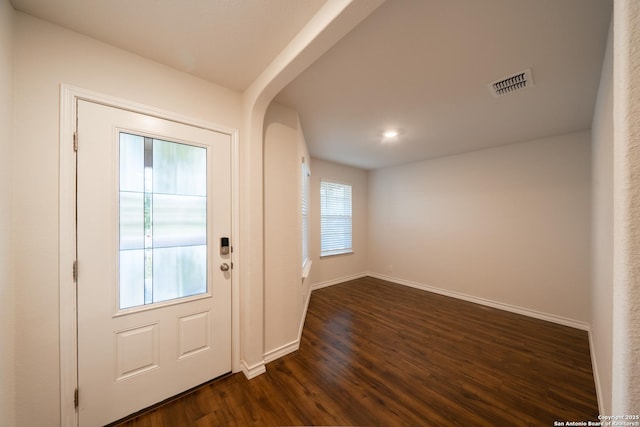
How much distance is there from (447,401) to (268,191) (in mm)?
2278

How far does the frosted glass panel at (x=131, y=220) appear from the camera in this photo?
150 cm

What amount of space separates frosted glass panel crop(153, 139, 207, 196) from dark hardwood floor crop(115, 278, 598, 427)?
5.34 feet

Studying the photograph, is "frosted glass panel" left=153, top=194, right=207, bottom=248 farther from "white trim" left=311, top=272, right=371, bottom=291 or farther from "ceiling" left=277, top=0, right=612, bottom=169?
A: "white trim" left=311, top=272, right=371, bottom=291

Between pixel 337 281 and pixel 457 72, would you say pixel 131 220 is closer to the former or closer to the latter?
pixel 457 72

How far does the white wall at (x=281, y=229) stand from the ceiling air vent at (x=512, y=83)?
186cm

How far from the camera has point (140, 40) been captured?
1426mm

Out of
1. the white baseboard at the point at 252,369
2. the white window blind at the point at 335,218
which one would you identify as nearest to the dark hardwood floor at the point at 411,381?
the white baseboard at the point at 252,369

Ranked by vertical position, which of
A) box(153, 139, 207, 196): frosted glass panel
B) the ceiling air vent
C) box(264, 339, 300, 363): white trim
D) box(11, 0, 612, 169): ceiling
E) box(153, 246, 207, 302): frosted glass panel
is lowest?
box(264, 339, 300, 363): white trim

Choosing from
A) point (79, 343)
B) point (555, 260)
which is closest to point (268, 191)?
point (79, 343)

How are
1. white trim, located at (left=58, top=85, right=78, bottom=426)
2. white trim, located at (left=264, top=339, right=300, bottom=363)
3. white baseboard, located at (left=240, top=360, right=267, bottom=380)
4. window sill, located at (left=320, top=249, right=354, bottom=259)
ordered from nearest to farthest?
white trim, located at (left=58, top=85, right=78, bottom=426) < white baseboard, located at (left=240, top=360, right=267, bottom=380) < white trim, located at (left=264, top=339, right=300, bottom=363) < window sill, located at (left=320, top=249, right=354, bottom=259)

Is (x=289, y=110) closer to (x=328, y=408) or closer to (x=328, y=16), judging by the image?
(x=328, y=16)

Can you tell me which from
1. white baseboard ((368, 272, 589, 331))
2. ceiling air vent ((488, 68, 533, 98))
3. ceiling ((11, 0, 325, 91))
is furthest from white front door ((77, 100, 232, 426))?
white baseboard ((368, 272, 589, 331))

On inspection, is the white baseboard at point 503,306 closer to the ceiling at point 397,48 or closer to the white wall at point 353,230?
the white wall at point 353,230

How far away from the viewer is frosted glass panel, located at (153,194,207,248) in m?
1.62
